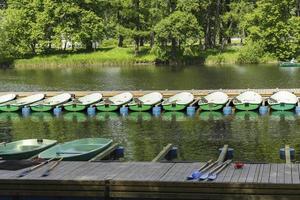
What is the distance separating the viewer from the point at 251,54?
84938 mm

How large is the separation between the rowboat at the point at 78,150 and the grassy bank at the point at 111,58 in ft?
212

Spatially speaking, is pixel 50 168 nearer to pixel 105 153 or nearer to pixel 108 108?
pixel 105 153

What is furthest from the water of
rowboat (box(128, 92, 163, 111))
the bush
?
the bush

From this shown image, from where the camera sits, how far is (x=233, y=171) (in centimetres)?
1634

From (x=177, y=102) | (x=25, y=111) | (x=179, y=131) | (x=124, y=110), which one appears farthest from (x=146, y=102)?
(x=25, y=111)

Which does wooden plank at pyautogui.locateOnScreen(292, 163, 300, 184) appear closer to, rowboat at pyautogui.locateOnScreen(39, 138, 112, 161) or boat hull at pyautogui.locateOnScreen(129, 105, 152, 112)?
rowboat at pyautogui.locateOnScreen(39, 138, 112, 161)

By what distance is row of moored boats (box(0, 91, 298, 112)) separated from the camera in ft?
122

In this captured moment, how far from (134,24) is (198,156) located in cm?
7405

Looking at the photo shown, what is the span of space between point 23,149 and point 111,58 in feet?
224

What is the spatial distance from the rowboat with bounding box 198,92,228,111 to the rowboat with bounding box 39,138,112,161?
51.4ft

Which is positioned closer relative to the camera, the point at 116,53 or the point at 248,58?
the point at 248,58

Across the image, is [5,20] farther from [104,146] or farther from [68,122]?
[104,146]

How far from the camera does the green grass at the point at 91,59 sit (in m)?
90.4

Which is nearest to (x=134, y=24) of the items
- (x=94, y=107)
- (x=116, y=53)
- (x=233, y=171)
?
(x=116, y=53)
